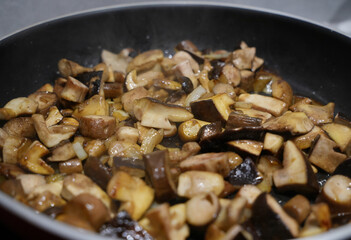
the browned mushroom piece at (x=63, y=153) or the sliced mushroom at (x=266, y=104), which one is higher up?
the sliced mushroom at (x=266, y=104)

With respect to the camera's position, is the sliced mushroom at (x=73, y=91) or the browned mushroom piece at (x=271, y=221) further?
the sliced mushroom at (x=73, y=91)

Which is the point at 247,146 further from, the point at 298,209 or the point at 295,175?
the point at 298,209

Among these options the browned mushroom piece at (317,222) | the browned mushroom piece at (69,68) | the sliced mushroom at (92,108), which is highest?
the browned mushroom piece at (317,222)

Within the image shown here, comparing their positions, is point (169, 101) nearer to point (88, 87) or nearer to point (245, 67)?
point (88, 87)

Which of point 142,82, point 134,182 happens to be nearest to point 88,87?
point 142,82

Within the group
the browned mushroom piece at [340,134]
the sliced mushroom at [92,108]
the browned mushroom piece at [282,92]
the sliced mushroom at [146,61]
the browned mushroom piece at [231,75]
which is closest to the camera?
the browned mushroom piece at [340,134]

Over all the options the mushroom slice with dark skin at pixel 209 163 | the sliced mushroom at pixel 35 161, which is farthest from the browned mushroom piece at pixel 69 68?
the mushroom slice with dark skin at pixel 209 163

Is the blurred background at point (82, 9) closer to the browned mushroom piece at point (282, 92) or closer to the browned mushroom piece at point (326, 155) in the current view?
the browned mushroom piece at point (282, 92)
